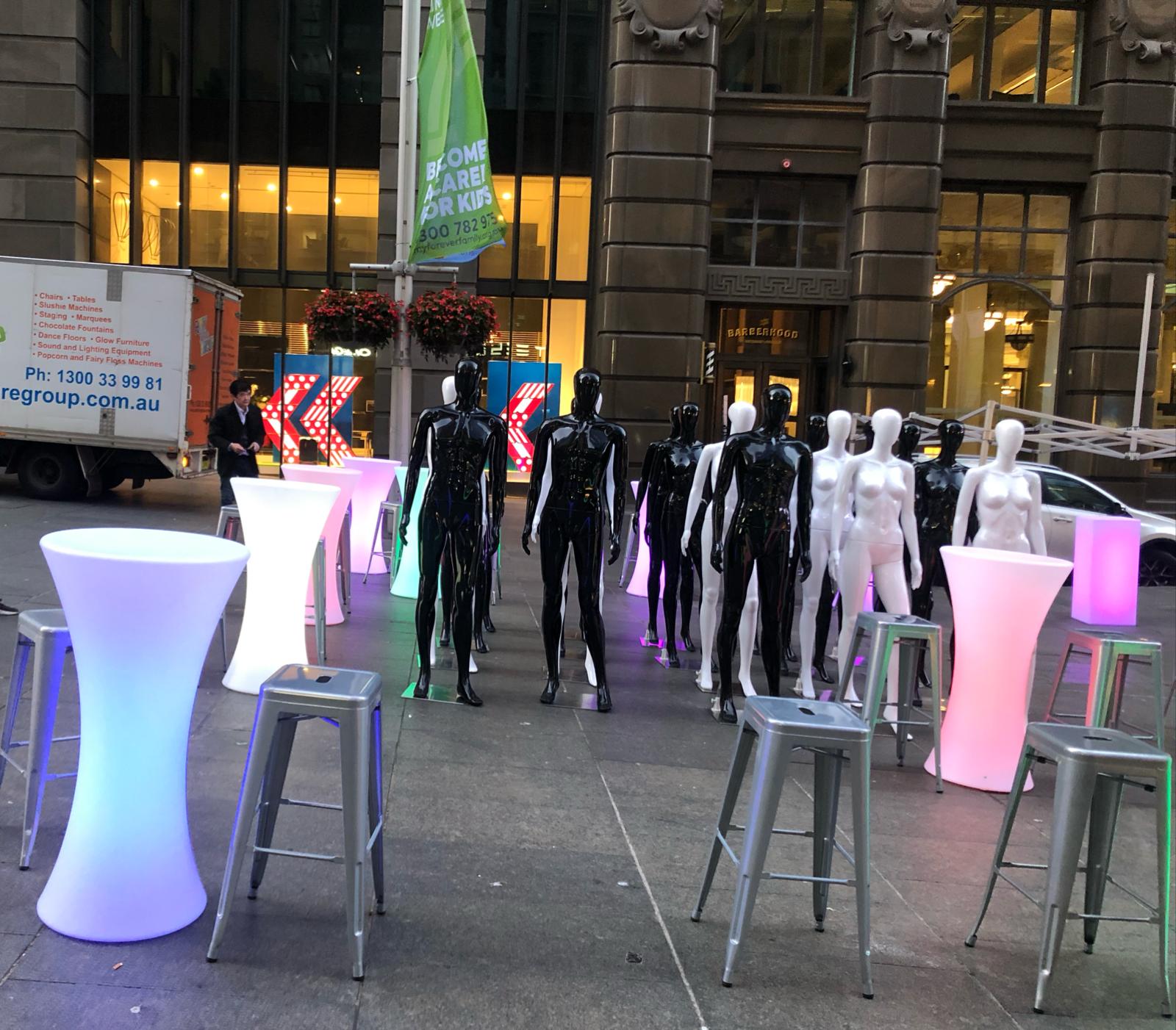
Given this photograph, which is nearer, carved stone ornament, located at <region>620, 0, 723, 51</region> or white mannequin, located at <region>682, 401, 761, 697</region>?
white mannequin, located at <region>682, 401, 761, 697</region>

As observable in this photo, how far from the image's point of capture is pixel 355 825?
10.0 ft

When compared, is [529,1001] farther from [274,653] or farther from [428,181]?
[428,181]

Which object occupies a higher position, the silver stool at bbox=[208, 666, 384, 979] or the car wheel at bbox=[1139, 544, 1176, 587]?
the silver stool at bbox=[208, 666, 384, 979]

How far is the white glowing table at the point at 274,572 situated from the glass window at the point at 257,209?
13991 millimetres

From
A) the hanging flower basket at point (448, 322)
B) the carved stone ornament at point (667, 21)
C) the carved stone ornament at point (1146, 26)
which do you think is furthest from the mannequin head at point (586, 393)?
the carved stone ornament at point (1146, 26)

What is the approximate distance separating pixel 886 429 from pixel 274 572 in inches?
162

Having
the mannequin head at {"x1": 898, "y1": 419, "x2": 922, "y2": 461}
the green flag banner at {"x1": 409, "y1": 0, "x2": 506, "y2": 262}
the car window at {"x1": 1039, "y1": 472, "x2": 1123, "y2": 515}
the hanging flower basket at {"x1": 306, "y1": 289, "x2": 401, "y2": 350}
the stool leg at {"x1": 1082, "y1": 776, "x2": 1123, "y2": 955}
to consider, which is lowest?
the stool leg at {"x1": 1082, "y1": 776, "x2": 1123, "y2": 955}

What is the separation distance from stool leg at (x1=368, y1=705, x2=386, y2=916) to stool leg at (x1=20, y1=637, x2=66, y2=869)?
4.21 feet

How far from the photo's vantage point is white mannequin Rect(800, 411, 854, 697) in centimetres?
686

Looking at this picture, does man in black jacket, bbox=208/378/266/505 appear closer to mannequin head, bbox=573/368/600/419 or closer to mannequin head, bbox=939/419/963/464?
mannequin head, bbox=573/368/600/419

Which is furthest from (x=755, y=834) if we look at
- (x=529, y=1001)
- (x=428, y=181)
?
(x=428, y=181)

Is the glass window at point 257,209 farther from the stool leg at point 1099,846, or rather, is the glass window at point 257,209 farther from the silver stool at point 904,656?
the stool leg at point 1099,846

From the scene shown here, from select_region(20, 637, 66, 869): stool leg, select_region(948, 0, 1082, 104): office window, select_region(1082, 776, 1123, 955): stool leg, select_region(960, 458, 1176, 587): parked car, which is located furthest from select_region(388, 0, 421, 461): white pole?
select_region(948, 0, 1082, 104): office window

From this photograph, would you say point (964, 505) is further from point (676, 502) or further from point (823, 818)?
point (823, 818)
